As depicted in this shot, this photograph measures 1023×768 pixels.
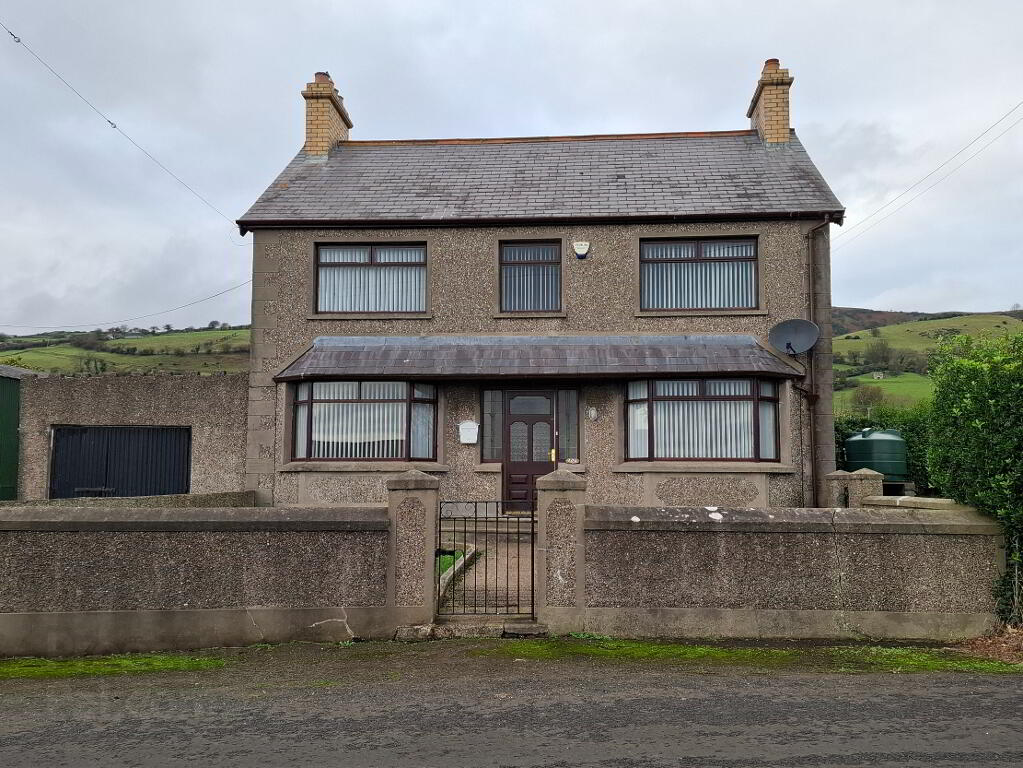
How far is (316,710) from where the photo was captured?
231 inches

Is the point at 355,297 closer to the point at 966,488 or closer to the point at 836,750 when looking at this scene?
the point at 966,488

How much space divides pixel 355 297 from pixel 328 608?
29.7 ft

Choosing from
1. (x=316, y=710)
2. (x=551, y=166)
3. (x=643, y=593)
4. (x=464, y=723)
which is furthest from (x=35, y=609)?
(x=551, y=166)

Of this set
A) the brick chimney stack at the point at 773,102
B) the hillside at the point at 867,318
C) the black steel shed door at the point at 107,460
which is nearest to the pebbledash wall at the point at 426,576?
the black steel shed door at the point at 107,460

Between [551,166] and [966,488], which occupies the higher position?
[551,166]

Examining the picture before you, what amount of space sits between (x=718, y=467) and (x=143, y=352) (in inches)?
1627

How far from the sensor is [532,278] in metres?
15.9

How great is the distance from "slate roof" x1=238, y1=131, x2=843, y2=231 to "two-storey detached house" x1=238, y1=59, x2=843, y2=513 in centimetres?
7

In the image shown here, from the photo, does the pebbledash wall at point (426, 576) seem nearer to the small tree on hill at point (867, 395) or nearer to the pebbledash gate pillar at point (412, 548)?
the pebbledash gate pillar at point (412, 548)

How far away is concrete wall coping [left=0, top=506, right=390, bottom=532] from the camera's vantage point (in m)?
7.91

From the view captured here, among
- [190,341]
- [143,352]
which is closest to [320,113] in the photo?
[143,352]

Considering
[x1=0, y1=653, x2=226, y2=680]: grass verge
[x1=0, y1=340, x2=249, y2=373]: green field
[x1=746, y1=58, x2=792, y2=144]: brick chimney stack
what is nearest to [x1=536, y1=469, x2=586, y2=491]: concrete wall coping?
[x1=0, y1=653, x2=226, y2=680]: grass verge

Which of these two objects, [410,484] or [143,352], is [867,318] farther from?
[410,484]

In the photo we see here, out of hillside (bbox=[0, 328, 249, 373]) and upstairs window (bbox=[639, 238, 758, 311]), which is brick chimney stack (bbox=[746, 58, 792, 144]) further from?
hillside (bbox=[0, 328, 249, 373])
